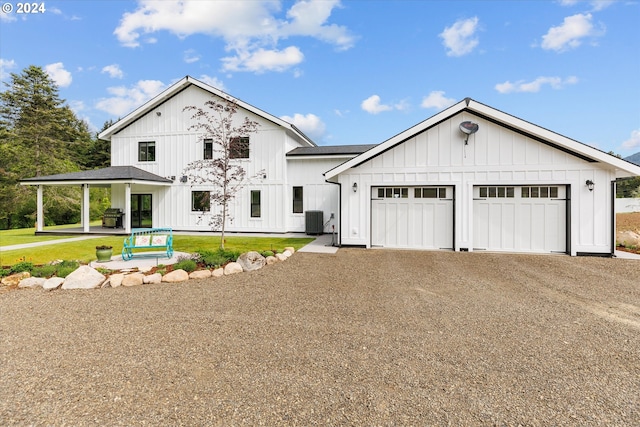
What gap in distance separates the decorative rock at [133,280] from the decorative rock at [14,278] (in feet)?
8.16

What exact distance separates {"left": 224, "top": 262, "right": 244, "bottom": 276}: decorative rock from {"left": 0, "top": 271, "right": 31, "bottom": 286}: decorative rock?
15.3ft

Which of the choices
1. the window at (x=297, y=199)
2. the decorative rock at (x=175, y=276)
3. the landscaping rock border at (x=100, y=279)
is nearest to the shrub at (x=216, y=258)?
the landscaping rock border at (x=100, y=279)

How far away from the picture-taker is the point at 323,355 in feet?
Answer: 12.1

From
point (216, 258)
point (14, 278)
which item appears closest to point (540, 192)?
point (216, 258)

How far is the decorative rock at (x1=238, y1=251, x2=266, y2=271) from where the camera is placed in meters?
8.52

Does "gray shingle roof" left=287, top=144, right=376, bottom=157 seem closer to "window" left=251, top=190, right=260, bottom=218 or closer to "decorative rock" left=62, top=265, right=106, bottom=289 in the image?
"window" left=251, top=190, right=260, bottom=218

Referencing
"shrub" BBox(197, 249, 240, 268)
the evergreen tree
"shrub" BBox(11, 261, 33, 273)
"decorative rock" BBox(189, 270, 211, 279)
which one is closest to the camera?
"shrub" BBox(11, 261, 33, 273)

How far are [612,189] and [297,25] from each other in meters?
16.0

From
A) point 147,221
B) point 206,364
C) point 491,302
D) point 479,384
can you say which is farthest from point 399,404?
point 147,221

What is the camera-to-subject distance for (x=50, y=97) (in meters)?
35.0

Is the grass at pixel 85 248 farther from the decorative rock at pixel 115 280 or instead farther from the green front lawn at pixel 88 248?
the decorative rock at pixel 115 280

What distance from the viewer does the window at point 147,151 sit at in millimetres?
18734

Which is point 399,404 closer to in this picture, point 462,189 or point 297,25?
point 462,189

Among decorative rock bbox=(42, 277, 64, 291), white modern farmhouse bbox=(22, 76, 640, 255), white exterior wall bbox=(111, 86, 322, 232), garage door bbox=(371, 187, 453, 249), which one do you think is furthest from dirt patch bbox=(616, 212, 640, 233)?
decorative rock bbox=(42, 277, 64, 291)
